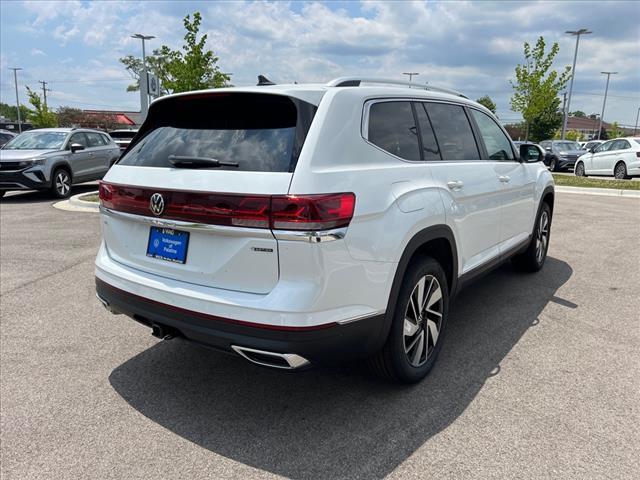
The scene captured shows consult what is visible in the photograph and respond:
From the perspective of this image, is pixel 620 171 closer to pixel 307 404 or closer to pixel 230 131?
pixel 307 404

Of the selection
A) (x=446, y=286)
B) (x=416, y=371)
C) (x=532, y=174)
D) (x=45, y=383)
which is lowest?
(x=45, y=383)

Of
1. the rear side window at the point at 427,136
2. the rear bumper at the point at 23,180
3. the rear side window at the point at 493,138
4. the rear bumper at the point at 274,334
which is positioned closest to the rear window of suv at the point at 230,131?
the rear bumper at the point at 274,334

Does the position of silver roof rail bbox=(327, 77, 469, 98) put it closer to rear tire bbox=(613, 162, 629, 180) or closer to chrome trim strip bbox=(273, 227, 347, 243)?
chrome trim strip bbox=(273, 227, 347, 243)

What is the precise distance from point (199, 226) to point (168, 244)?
294mm

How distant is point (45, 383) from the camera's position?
3301 millimetres

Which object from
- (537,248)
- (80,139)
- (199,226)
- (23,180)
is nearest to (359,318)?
(199,226)

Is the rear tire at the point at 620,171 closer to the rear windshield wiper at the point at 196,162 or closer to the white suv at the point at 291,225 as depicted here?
the white suv at the point at 291,225

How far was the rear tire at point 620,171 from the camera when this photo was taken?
60.0 ft

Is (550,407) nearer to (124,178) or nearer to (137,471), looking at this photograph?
(137,471)

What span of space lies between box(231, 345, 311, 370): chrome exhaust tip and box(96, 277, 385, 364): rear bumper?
2 cm

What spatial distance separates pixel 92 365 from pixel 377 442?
211cm

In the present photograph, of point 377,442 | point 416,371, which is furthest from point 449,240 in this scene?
point 377,442

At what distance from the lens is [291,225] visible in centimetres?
233

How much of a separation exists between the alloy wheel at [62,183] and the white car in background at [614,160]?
1811cm
